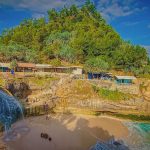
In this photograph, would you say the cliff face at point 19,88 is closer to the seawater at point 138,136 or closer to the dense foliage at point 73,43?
the seawater at point 138,136

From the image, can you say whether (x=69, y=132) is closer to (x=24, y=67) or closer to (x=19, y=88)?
(x=19, y=88)

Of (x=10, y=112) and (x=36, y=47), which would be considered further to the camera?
(x=36, y=47)

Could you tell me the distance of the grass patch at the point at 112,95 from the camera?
43.3m

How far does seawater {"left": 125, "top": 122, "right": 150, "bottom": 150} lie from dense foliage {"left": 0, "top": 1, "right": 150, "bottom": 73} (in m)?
23.5

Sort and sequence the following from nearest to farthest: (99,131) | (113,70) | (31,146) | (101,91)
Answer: (31,146), (99,131), (101,91), (113,70)

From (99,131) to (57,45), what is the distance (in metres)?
47.0

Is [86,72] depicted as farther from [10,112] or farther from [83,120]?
[10,112]

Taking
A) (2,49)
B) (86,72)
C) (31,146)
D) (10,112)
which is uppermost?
(2,49)

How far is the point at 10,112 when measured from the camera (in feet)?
109

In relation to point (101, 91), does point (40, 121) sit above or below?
below

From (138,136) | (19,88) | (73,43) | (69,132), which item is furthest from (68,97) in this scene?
(73,43)

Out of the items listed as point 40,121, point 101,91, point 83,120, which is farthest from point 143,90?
point 40,121

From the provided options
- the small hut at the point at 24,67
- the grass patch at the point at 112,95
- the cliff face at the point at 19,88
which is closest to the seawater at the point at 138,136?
the grass patch at the point at 112,95

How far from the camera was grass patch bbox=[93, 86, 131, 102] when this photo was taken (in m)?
43.3
